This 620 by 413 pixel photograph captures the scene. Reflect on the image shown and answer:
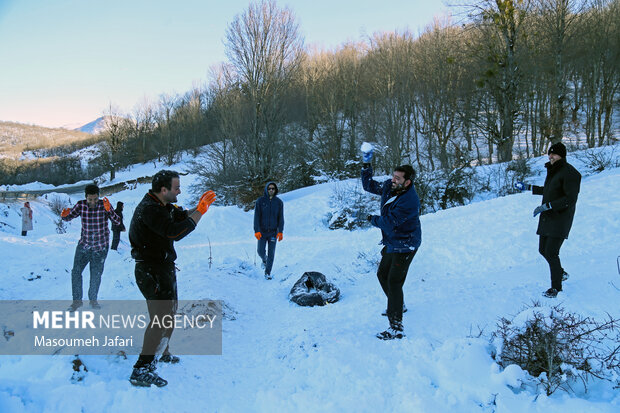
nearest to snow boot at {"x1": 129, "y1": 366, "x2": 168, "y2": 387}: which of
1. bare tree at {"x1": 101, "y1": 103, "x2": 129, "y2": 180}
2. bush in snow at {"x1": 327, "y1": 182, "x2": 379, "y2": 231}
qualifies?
bush in snow at {"x1": 327, "y1": 182, "x2": 379, "y2": 231}

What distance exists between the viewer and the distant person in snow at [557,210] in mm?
4301

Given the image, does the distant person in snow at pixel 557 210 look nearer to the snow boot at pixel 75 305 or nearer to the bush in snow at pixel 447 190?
the snow boot at pixel 75 305

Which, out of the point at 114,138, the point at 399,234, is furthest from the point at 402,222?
the point at 114,138

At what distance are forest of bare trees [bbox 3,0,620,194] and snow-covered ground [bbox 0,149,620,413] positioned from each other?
8.46 metres

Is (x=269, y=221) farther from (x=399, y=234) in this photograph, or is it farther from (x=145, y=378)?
(x=145, y=378)

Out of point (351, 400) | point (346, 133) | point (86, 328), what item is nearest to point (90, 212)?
point (86, 328)

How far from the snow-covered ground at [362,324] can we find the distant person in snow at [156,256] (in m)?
0.22

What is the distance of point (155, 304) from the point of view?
311cm

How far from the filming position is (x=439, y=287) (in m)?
5.42

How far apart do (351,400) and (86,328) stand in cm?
286

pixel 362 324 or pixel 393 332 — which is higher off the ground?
pixel 393 332

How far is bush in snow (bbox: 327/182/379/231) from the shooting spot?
13.7 metres

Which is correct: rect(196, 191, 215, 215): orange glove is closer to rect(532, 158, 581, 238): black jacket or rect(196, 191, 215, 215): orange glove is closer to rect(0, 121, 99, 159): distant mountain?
rect(532, 158, 581, 238): black jacket

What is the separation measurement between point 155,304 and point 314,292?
110 inches
